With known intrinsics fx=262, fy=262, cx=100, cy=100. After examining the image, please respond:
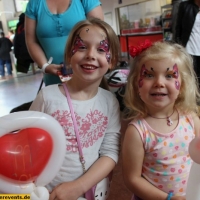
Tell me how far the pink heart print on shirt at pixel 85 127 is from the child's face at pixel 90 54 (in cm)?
14

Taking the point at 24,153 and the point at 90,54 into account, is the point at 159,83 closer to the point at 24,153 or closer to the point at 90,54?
the point at 90,54

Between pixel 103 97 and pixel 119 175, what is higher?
pixel 103 97

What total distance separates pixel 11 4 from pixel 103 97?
7.46 m

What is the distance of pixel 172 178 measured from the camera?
34.9 inches

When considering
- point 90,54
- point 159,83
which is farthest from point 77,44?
point 159,83

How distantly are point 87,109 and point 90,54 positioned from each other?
0.63 ft

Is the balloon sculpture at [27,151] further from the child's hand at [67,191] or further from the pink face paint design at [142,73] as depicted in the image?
the pink face paint design at [142,73]

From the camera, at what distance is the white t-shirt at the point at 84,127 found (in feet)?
2.92

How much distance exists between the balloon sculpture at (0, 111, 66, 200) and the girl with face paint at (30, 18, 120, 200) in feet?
0.58

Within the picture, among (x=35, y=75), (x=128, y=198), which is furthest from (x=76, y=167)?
(x=35, y=75)

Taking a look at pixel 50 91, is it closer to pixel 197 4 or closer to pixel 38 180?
pixel 38 180

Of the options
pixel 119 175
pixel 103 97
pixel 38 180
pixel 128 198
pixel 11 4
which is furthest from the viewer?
pixel 11 4

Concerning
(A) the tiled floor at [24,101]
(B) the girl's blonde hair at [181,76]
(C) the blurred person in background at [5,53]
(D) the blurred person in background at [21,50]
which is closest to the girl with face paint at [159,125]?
(B) the girl's blonde hair at [181,76]

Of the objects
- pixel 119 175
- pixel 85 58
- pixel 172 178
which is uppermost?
pixel 85 58
